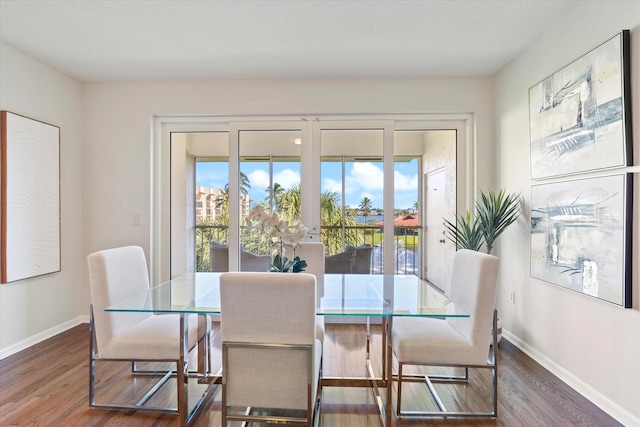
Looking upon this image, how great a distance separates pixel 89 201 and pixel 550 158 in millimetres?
4400

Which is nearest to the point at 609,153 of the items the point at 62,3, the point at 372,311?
the point at 372,311

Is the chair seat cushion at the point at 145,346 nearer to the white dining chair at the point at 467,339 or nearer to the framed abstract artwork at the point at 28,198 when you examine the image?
the white dining chair at the point at 467,339

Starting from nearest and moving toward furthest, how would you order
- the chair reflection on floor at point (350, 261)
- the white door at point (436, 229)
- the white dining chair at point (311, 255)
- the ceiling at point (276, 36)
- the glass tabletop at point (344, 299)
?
the glass tabletop at point (344, 299) < the ceiling at point (276, 36) < the white dining chair at point (311, 255) < the chair reflection on floor at point (350, 261) < the white door at point (436, 229)

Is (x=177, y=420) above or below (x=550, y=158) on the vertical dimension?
below

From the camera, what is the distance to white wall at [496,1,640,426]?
200 cm

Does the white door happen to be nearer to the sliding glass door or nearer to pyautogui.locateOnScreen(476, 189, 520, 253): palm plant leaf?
the sliding glass door

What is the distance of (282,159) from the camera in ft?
12.8

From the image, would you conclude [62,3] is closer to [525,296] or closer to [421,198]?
[421,198]

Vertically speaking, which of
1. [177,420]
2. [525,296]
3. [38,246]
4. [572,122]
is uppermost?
[572,122]

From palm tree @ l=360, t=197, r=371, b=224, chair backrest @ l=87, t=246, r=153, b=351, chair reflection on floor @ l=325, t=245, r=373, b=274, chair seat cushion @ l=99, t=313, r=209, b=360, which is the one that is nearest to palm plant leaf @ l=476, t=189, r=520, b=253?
palm tree @ l=360, t=197, r=371, b=224

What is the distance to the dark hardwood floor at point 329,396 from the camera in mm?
2062

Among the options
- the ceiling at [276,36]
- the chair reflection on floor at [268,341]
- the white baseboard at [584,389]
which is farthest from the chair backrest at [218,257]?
the white baseboard at [584,389]

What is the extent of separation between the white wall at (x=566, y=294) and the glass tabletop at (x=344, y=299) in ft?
3.32

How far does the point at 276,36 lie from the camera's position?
2.84 m
